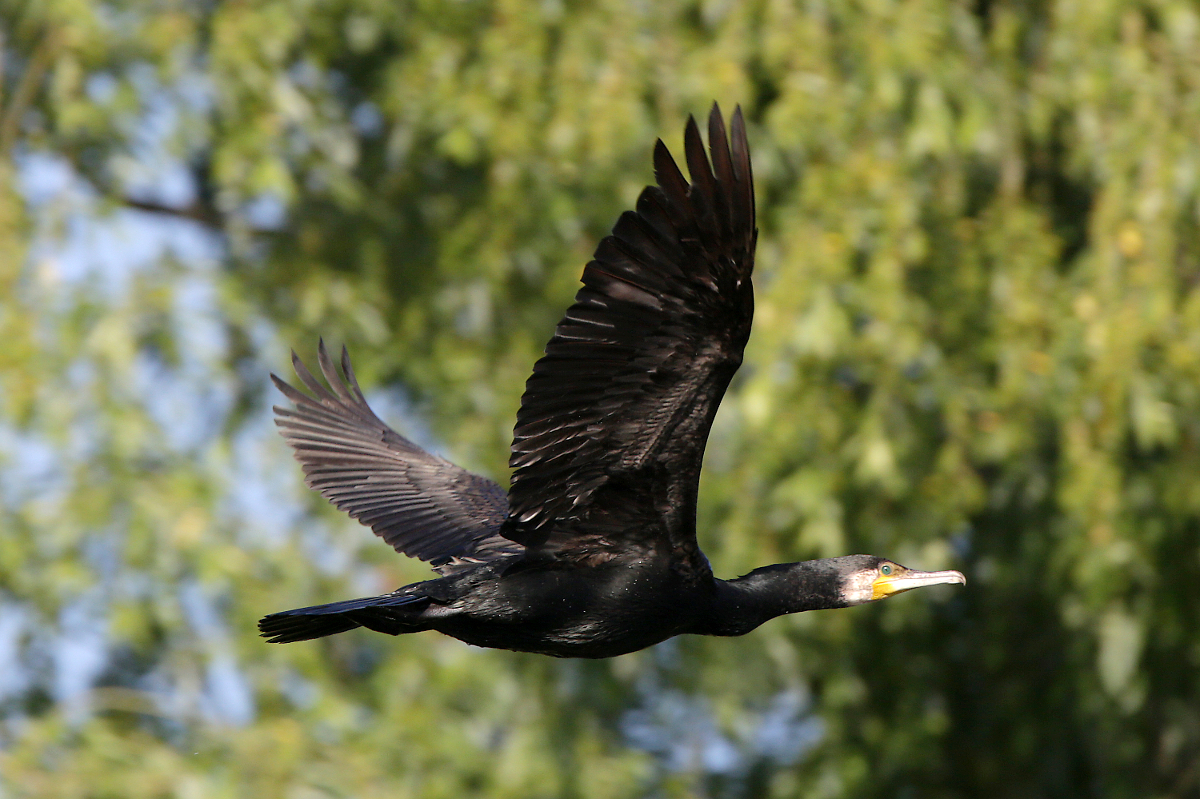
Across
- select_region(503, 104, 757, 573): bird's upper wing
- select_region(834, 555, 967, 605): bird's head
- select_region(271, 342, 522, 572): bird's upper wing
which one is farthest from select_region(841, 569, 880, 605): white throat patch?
select_region(271, 342, 522, 572): bird's upper wing

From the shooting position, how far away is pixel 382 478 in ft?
19.2

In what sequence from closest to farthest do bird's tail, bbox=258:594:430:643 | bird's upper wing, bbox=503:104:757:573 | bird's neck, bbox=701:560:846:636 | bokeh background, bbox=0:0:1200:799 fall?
bird's upper wing, bbox=503:104:757:573 → bird's tail, bbox=258:594:430:643 → bird's neck, bbox=701:560:846:636 → bokeh background, bbox=0:0:1200:799

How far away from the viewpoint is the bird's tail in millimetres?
4488

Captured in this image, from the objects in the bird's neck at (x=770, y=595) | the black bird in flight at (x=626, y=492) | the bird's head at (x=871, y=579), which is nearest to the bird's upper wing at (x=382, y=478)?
the black bird in flight at (x=626, y=492)

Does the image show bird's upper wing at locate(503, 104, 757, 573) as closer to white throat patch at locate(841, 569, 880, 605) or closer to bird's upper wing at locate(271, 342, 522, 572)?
white throat patch at locate(841, 569, 880, 605)

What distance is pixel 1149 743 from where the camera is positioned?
7844 mm

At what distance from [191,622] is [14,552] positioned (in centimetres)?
75

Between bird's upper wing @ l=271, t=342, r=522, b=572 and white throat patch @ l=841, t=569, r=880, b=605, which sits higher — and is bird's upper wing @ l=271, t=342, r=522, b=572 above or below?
above

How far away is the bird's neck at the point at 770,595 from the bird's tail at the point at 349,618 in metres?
0.80

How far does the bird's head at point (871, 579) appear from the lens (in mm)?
4969

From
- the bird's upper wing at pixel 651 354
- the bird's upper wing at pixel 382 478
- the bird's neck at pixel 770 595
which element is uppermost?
the bird's upper wing at pixel 382 478

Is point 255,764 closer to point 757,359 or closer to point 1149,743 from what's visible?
point 757,359

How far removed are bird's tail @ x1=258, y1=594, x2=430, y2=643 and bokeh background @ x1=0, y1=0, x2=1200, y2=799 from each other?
2.07 meters

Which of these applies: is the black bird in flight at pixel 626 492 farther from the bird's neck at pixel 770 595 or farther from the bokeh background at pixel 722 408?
the bokeh background at pixel 722 408
